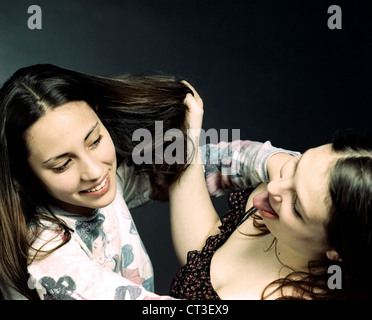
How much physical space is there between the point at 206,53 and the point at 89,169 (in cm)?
91

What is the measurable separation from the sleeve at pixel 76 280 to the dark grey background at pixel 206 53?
2.62ft

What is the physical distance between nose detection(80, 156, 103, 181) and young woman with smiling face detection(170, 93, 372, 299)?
0.93ft

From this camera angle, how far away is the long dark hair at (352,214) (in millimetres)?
872

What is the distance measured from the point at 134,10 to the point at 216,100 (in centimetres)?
42

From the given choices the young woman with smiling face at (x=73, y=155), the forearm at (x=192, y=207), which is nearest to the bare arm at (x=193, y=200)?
the forearm at (x=192, y=207)

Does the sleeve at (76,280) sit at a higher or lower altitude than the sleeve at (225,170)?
lower

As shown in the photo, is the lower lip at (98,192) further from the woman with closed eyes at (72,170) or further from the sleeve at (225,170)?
the sleeve at (225,170)

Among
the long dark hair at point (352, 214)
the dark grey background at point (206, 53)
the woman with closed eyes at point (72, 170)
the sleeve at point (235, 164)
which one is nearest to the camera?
the long dark hair at point (352, 214)

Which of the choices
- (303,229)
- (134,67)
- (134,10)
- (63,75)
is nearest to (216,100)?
(134,67)

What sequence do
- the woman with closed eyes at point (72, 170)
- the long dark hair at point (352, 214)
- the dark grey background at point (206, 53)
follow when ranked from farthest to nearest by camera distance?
the dark grey background at point (206, 53) → the woman with closed eyes at point (72, 170) → the long dark hair at point (352, 214)

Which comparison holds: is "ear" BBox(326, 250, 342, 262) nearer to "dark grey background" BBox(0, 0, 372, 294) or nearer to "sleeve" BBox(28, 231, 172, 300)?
"sleeve" BBox(28, 231, 172, 300)

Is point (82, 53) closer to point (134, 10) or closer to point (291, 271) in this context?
point (134, 10)

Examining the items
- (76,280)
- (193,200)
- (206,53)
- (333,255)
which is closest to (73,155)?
(76,280)

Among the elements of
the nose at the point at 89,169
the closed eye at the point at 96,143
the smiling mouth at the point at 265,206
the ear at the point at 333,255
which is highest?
the closed eye at the point at 96,143
